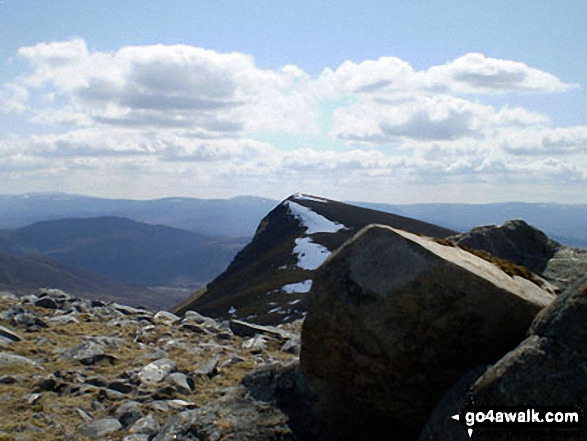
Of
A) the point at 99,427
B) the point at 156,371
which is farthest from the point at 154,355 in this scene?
the point at 99,427

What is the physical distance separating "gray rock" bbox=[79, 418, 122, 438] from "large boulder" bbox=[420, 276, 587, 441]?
21.7 ft

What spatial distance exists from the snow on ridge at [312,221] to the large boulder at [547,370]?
112031 mm

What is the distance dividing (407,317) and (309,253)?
92.1 meters

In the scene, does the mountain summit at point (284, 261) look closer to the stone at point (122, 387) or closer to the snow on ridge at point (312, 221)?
the snow on ridge at point (312, 221)

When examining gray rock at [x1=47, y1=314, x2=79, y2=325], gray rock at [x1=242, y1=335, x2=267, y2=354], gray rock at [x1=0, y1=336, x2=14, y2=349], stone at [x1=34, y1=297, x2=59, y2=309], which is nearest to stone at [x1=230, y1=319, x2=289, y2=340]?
gray rock at [x1=242, y1=335, x2=267, y2=354]

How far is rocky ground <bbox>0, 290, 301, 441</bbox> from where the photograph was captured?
1048cm

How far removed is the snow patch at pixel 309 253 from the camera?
93688 millimetres

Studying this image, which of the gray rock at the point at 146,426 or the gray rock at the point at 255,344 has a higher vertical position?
the gray rock at the point at 146,426

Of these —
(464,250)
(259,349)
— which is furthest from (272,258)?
(464,250)

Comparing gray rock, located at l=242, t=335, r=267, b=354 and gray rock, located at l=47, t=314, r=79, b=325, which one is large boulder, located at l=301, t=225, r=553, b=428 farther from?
gray rock, located at l=47, t=314, r=79, b=325

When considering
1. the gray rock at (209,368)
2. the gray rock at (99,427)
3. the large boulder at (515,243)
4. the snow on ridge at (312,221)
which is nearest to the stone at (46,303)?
the gray rock at (209,368)

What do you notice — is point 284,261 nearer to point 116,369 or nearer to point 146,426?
point 116,369

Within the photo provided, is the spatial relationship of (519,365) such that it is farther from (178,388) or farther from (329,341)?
(178,388)

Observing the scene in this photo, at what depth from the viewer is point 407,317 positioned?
8258mm
